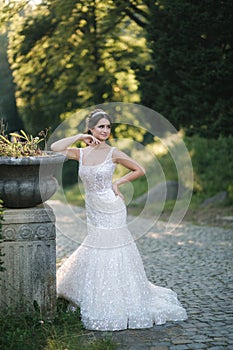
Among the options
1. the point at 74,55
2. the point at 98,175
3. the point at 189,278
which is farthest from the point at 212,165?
the point at 98,175

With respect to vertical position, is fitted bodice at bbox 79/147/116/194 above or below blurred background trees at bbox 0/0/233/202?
above

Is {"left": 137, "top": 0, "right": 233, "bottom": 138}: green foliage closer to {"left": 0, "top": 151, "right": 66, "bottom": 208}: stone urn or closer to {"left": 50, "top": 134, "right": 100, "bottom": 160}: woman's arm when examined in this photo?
{"left": 50, "top": 134, "right": 100, "bottom": 160}: woman's arm

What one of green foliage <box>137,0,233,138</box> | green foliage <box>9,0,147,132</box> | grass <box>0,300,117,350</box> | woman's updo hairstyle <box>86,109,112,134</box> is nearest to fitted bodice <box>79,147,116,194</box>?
woman's updo hairstyle <box>86,109,112,134</box>

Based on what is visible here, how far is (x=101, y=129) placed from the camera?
18.3 ft

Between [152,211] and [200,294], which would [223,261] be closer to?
[200,294]

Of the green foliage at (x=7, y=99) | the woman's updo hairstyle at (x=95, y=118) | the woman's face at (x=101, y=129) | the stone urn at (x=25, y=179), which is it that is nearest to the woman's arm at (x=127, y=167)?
the woman's face at (x=101, y=129)

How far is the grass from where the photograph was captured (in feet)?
15.4

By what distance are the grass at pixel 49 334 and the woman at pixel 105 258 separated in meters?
0.19

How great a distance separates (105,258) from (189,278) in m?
2.18

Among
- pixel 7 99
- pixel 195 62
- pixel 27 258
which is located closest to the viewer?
pixel 27 258

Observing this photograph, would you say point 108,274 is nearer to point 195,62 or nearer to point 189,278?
point 189,278

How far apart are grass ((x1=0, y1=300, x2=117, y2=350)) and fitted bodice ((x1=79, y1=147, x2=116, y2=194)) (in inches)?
43.1

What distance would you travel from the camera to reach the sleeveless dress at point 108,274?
17.8ft

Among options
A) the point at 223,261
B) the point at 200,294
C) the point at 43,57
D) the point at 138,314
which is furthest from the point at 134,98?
the point at 138,314
